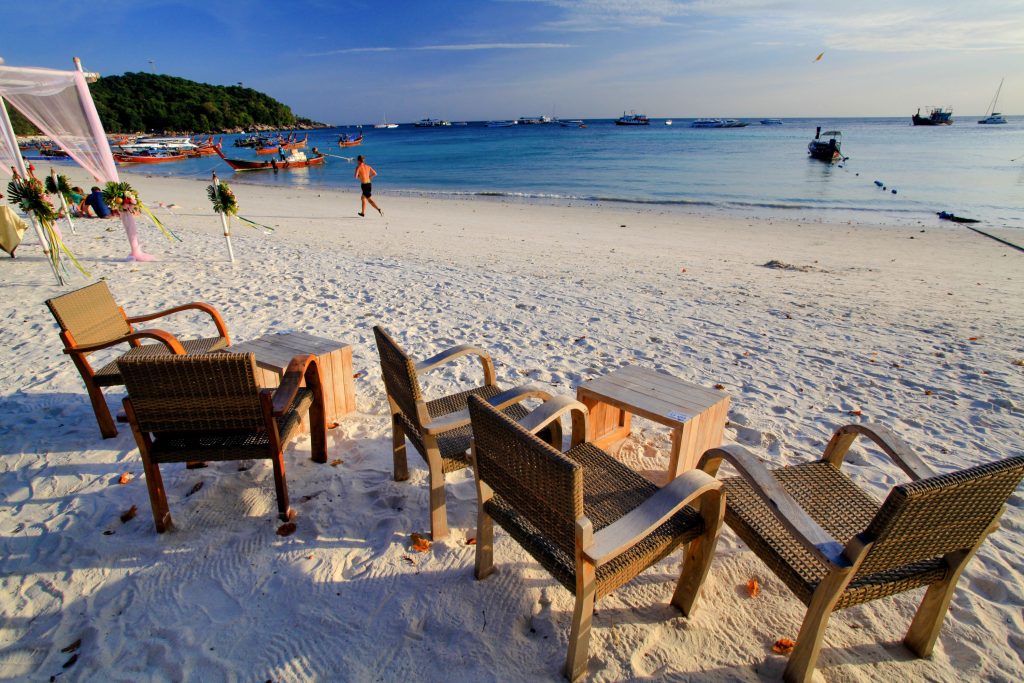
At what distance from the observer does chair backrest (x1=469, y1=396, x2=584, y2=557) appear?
1623mm

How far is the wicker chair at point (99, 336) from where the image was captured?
3.20 m

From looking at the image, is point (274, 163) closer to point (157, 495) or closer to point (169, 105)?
point (157, 495)

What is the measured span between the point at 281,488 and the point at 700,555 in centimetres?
206

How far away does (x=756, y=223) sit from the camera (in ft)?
49.2

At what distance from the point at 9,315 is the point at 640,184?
2359cm

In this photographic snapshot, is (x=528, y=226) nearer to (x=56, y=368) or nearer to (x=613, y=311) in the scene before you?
(x=613, y=311)

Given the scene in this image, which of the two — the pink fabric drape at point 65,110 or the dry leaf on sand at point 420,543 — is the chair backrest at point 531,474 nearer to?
the dry leaf on sand at point 420,543

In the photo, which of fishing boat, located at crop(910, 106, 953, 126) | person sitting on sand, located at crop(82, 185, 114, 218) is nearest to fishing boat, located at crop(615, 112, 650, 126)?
fishing boat, located at crop(910, 106, 953, 126)

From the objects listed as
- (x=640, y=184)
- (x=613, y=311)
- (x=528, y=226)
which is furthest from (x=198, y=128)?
(x=613, y=311)

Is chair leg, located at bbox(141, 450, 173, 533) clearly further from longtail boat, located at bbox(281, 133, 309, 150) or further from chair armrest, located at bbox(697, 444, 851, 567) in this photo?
longtail boat, located at bbox(281, 133, 309, 150)

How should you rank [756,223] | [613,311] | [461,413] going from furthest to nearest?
[756,223] → [613,311] → [461,413]

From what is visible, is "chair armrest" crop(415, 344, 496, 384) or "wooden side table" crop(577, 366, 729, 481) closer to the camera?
"wooden side table" crop(577, 366, 729, 481)

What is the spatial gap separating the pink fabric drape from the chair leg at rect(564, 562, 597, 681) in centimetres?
908

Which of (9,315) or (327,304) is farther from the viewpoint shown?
(327,304)
